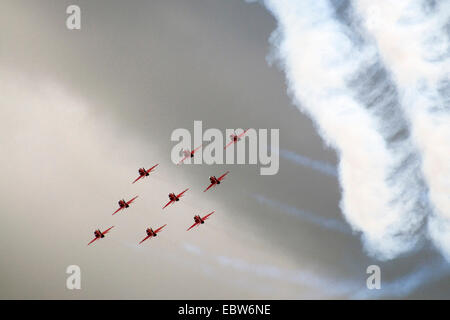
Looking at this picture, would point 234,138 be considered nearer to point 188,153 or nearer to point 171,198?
point 188,153

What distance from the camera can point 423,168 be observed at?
4669 centimetres

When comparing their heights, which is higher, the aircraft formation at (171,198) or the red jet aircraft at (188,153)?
the red jet aircraft at (188,153)

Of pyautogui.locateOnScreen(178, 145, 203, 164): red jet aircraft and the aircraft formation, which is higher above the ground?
pyautogui.locateOnScreen(178, 145, 203, 164): red jet aircraft

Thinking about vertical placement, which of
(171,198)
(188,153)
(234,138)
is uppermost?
(234,138)

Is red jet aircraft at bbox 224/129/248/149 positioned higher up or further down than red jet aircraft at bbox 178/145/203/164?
higher up

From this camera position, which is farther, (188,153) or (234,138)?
(188,153)

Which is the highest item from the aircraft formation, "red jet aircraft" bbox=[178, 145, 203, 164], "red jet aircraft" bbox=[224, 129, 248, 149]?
"red jet aircraft" bbox=[224, 129, 248, 149]

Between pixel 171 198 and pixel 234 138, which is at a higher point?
pixel 234 138

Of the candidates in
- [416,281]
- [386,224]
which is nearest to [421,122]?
[386,224]

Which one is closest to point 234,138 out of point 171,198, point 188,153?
point 188,153

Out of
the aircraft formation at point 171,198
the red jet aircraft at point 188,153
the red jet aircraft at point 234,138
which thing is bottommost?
the aircraft formation at point 171,198

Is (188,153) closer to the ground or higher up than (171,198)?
higher up
